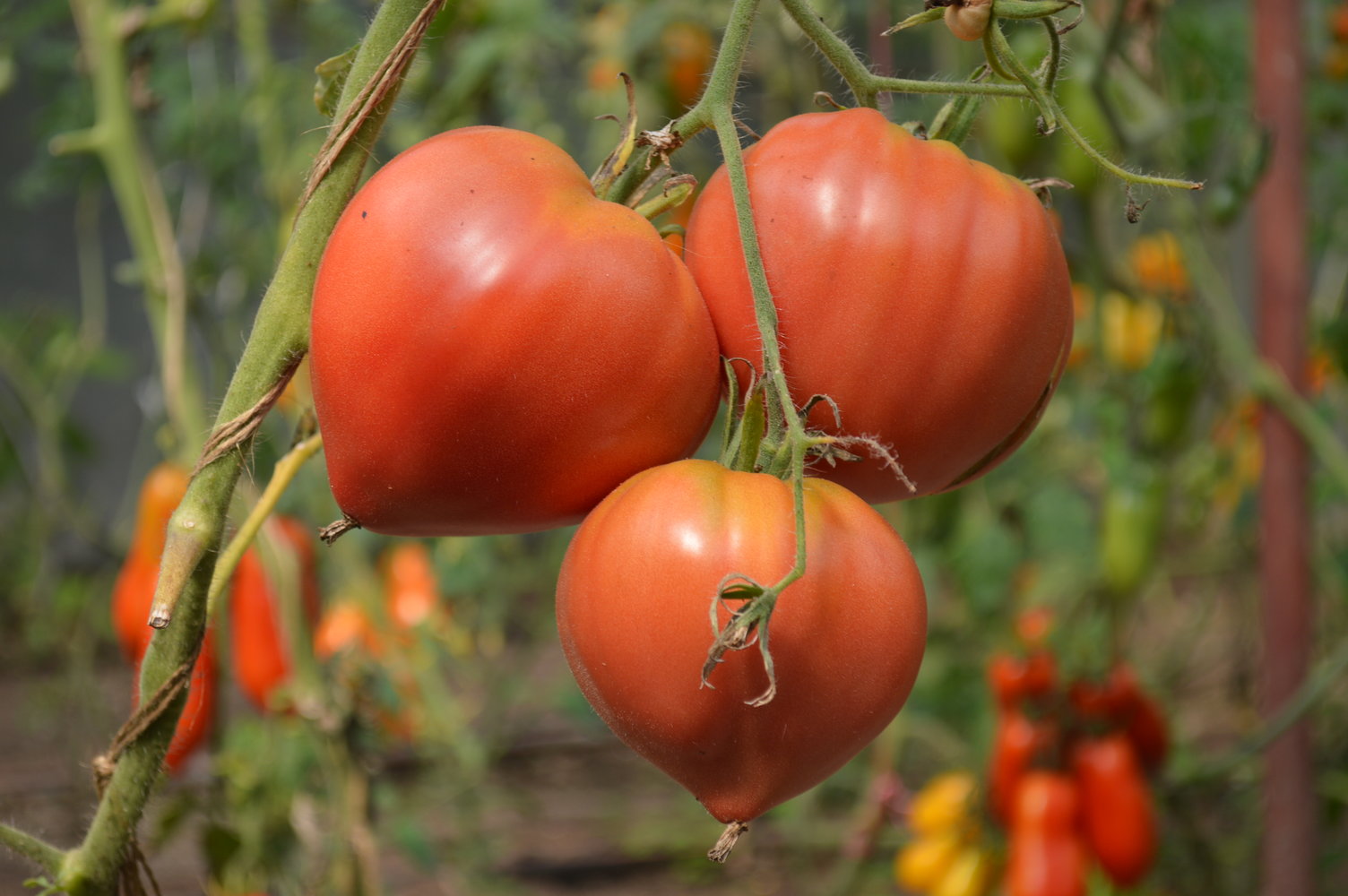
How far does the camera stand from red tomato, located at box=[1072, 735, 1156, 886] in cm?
124

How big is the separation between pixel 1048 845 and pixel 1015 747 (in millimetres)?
99

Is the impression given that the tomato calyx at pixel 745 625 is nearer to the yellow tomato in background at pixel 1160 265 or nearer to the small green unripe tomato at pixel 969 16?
the small green unripe tomato at pixel 969 16

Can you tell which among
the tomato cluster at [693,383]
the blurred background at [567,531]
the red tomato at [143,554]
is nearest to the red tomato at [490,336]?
the tomato cluster at [693,383]

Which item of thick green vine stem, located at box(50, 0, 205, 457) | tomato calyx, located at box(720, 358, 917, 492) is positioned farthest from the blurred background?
tomato calyx, located at box(720, 358, 917, 492)

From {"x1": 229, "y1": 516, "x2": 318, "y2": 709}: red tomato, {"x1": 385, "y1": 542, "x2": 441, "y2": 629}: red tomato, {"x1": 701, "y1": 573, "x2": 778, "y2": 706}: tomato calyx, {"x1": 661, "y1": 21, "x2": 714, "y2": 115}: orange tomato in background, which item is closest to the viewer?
{"x1": 701, "y1": 573, "x2": 778, "y2": 706}: tomato calyx

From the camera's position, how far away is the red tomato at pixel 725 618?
0.30 meters

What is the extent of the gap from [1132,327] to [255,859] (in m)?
1.17

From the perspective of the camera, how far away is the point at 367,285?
0.32 m

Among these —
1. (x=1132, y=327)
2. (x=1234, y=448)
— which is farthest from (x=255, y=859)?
(x=1132, y=327)

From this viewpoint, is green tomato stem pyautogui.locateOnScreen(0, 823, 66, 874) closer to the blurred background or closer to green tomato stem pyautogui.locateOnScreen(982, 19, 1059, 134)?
the blurred background

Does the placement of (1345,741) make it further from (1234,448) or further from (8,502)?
(8,502)

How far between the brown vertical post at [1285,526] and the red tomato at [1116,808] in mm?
292

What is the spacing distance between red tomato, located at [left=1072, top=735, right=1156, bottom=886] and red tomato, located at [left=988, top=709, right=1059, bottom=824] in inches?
1.5

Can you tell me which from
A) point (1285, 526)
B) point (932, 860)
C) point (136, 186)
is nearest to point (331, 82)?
point (136, 186)
